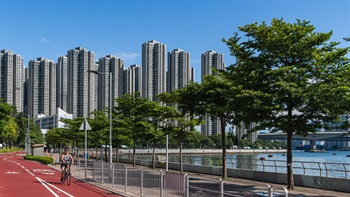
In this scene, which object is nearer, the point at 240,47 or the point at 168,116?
the point at 240,47

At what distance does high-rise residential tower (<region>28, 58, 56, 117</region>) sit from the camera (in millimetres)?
162000

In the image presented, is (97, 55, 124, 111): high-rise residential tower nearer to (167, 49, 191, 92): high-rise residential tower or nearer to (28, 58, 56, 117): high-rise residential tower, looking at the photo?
(167, 49, 191, 92): high-rise residential tower

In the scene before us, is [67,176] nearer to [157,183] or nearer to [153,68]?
[157,183]

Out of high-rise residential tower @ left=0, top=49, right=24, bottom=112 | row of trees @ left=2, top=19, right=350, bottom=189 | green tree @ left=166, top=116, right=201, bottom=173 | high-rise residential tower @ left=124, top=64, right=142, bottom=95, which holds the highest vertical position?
high-rise residential tower @ left=0, top=49, right=24, bottom=112

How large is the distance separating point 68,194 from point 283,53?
11404 millimetres

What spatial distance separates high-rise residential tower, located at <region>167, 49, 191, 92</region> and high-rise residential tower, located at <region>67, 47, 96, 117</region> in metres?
43.5

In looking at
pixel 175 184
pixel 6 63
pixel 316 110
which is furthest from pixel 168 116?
pixel 6 63

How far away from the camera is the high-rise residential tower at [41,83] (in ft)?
531

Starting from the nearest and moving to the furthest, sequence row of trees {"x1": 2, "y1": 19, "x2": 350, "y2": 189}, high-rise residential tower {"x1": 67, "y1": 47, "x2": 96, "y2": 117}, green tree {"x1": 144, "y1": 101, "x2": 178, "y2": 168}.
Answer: row of trees {"x1": 2, "y1": 19, "x2": 350, "y2": 189} < green tree {"x1": 144, "y1": 101, "x2": 178, "y2": 168} < high-rise residential tower {"x1": 67, "y1": 47, "x2": 96, "y2": 117}

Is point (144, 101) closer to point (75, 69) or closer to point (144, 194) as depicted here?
point (144, 194)

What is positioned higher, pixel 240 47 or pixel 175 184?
pixel 240 47

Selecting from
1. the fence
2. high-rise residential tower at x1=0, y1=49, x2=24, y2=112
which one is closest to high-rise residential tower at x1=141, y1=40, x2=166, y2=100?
the fence

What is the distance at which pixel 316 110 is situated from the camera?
1700cm

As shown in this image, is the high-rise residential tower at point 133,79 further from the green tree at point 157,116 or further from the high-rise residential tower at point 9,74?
the high-rise residential tower at point 9,74
